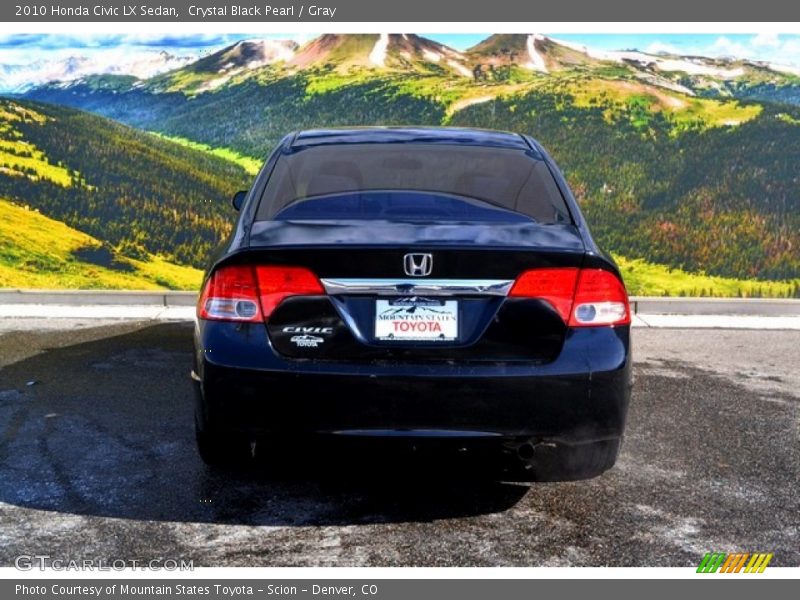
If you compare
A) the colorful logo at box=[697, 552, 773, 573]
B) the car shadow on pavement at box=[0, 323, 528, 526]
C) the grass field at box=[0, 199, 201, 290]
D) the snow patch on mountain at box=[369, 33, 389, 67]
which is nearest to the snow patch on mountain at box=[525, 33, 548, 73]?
the snow patch on mountain at box=[369, 33, 389, 67]

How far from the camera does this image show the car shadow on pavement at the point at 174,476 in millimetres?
4613

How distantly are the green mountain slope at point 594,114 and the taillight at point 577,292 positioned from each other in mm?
7242

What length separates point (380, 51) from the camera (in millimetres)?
12719

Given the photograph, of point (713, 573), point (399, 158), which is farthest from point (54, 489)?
point (713, 573)

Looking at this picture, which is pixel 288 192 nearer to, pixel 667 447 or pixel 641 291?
pixel 667 447

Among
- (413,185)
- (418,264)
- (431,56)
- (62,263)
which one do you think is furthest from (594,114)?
(418,264)

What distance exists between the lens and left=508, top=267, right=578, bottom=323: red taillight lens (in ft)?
13.8

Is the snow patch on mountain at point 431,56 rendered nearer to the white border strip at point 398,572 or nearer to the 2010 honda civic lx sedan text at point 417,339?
the 2010 honda civic lx sedan text at point 417,339

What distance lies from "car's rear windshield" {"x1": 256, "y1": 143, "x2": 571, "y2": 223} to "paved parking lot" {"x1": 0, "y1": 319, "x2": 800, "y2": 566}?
116 cm

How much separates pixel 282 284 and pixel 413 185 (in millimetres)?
1477

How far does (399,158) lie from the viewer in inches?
223

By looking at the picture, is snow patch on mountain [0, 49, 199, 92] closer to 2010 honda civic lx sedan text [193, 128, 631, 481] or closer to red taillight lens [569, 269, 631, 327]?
2010 honda civic lx sedan text [193, 128, 631, 481]

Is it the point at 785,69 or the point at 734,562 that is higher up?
the point at 785,69

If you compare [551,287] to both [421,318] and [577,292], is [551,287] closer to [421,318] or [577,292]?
[577,292]
